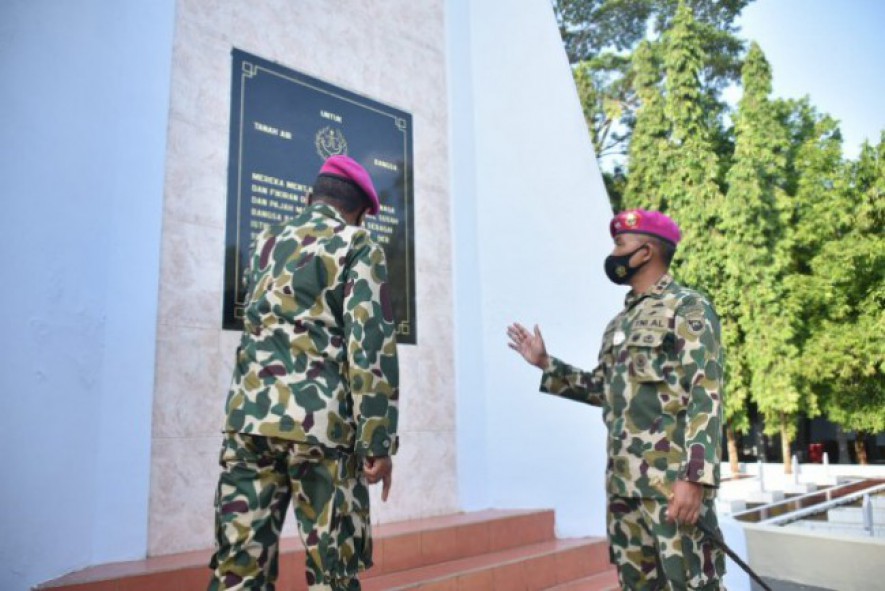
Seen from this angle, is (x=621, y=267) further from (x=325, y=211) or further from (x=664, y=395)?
(x=325, y=211)

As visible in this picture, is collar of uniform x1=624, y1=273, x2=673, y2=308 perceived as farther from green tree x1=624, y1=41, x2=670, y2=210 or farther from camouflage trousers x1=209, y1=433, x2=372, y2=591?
green tree x1=624, y1=41, x2=670, y2=210

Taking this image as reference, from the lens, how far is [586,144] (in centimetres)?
530

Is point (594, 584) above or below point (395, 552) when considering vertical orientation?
below

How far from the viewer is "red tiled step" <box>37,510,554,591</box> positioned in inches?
105

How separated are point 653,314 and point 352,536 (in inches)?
49.7

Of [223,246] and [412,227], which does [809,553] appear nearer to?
[412,227]

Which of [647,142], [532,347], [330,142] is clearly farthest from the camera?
[647,142]

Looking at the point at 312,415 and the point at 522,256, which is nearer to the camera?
the point at 312,415

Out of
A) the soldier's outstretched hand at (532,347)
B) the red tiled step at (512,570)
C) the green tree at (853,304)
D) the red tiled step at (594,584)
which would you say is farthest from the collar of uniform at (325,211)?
the green tree at (853,304)

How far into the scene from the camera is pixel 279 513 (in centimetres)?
189

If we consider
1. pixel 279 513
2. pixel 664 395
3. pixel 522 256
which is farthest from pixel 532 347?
pixel 522 256

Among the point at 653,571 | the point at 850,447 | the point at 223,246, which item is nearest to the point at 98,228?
the point at 223,246

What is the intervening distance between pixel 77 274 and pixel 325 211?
1.39 meters

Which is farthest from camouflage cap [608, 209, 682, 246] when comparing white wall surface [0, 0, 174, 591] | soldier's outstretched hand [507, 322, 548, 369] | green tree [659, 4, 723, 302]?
green tree [659, 4, 723, 302]
